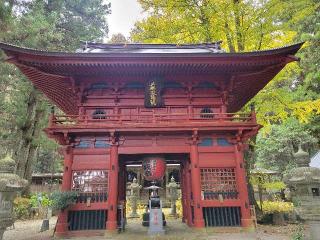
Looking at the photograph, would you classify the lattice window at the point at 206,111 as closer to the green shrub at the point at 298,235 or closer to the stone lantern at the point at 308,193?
the stone lantern at the point at 308,193

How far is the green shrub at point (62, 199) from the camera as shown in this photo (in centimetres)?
1105

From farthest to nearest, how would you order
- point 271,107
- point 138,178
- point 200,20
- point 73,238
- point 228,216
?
point 138,178, point 200,20, point 271,107, point 228,216, point 73,238

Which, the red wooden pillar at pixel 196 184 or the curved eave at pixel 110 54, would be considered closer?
the curved eave at pixel 110 54

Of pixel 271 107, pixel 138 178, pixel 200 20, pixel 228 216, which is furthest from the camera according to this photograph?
pixel 138 178

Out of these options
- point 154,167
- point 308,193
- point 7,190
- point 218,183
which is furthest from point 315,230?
point 7,190

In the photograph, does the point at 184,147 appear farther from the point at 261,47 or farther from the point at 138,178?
the point at 138,178

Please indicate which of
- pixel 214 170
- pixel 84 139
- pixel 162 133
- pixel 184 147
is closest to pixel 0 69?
pixel 84 139

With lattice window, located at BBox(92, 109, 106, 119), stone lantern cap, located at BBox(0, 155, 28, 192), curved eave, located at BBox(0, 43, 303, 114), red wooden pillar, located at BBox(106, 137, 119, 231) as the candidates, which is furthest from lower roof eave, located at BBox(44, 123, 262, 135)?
stone lantern cap, located at BBox(0, 155, 28, 192)

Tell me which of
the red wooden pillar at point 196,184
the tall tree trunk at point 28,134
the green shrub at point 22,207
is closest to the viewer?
the red wooden pillar at point 196,184

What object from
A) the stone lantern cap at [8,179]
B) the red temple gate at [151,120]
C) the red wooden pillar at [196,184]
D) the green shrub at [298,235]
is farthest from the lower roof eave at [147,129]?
the green shrub at [298,235]

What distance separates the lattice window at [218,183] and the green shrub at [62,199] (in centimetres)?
595

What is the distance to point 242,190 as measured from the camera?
12289mm

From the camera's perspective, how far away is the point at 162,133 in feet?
42.4

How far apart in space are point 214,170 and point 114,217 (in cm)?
516
